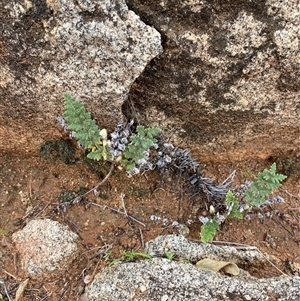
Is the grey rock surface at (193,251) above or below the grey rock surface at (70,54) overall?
below

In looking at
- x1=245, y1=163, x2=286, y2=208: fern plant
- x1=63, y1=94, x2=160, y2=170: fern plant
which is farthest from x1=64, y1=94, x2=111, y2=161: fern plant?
x1=245, y1=163, x2=286, y2=208: fern plant

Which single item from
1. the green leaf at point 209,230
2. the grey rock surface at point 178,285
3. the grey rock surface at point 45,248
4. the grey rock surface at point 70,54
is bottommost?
the grey rock surface at point 45,248

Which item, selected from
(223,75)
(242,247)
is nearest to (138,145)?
(223,75)

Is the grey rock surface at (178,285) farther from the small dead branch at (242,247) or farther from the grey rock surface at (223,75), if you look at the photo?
the grey rock surface at (223,75)

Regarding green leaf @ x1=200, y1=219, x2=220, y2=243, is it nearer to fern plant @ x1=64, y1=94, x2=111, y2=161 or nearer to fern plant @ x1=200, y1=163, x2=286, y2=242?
fern plant @ x1=200, y1=163, x2=286, y2=242

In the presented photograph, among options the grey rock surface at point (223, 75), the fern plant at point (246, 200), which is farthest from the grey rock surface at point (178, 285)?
the grey rock surface at point (223, 75)

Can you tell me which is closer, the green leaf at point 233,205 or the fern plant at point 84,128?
the fern plant at point 84,128

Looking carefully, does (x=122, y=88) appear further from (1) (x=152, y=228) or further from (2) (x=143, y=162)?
(1) (x=152, y=228)
